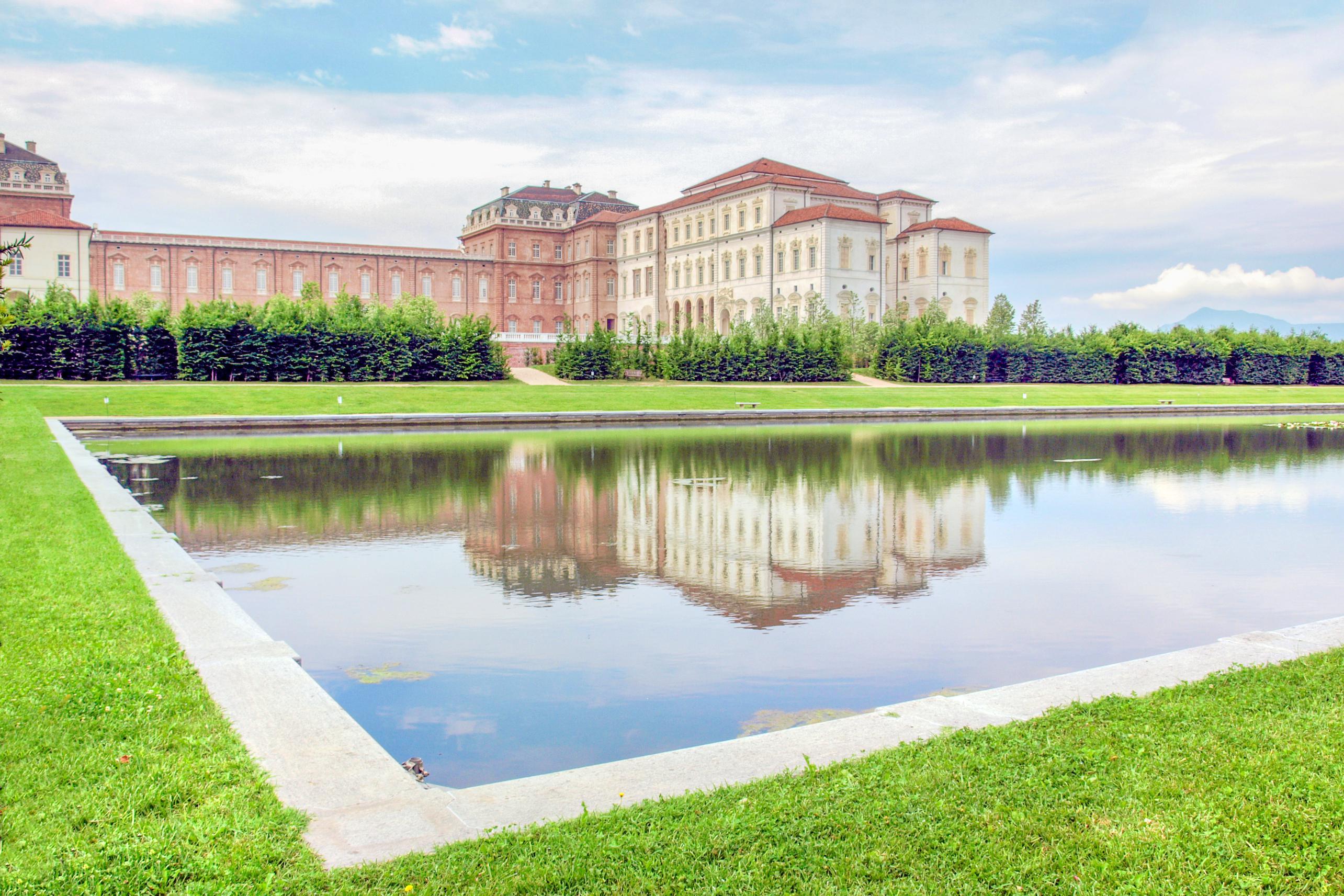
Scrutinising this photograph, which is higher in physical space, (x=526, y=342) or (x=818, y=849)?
(x=526, y=342)

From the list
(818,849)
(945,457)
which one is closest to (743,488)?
(945,457)

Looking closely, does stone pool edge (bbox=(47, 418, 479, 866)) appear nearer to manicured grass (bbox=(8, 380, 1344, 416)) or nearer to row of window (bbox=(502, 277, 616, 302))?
manicured grass (bbox=(8, 380, 1344, 416))

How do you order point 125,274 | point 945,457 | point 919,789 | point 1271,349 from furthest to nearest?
point 125,274
point 1271,349
point 945,457
point 919,789

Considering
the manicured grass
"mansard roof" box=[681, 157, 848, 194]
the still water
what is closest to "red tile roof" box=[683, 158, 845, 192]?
"mansard roof" box=[681, 157, 848, 194]

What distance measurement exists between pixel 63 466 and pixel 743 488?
35.3 feet

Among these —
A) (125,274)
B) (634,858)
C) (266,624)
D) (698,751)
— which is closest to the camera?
(634,858)

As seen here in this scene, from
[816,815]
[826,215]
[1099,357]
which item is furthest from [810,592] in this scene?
[826,215]

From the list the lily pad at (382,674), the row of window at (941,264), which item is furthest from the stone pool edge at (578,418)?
the row of window at (941,264)

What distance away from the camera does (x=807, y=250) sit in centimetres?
8044

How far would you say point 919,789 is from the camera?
14.4ft

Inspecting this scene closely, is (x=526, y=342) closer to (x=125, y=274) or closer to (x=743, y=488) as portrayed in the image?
(x=125, y=274)

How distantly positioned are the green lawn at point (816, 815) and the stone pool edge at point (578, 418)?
86.3 ft

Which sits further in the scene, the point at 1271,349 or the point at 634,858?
the point at 1271,349

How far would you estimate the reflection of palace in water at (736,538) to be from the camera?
10.1m
